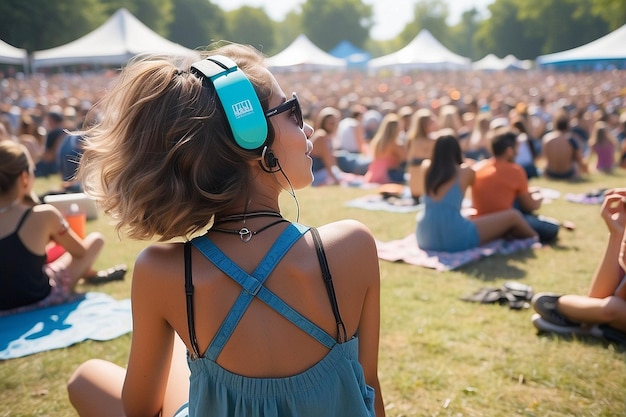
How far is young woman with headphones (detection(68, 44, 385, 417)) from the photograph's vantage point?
143 centimetres

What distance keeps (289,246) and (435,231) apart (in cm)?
468

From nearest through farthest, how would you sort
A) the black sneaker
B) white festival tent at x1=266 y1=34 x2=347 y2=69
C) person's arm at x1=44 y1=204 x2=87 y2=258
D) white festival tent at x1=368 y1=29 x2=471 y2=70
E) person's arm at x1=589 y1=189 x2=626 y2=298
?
person's arm at x1=589 y1=189 x2=626 y2=298
the black sneaker
person's arm at x1=44 y1=204 x2=87 y2=258
white festival tent at x1=368 y1=29 x2=471 y2=70
white festival tent at x1=266 y1=34 x2=347 y2=69

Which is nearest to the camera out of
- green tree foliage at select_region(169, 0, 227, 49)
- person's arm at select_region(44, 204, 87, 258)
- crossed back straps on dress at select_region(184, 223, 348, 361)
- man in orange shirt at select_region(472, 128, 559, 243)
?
crossed back straps on dress at select_region(184, 223, 348, 361)

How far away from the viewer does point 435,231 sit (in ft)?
19.5

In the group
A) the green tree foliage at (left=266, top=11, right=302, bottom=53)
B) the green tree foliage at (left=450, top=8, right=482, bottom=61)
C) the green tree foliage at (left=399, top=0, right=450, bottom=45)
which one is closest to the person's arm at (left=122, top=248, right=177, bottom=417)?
the green tree foliage at (left=399, top=0, right=450, bottom=45)

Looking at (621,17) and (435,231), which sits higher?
(621,17)

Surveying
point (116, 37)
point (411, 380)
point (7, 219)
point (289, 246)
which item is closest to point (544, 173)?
point (411, 380)

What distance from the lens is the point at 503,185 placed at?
6.26 meters

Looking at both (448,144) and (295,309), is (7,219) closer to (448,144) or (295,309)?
(295,309)

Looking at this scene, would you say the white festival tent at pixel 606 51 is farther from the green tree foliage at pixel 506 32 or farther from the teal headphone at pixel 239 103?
the green tree foliage at pixel 506 32

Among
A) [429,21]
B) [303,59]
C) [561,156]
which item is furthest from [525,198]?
[429,21]

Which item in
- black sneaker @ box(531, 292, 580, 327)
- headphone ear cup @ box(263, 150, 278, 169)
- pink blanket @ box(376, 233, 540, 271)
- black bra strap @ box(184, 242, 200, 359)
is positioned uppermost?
headphone ear cup @ box(263, 150, 278, 169)

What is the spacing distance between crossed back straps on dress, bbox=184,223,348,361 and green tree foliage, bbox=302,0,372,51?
299ft

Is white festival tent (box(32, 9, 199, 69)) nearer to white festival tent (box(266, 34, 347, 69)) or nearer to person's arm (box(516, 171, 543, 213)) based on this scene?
white festival tent (box(266, 34, 347, 69))
